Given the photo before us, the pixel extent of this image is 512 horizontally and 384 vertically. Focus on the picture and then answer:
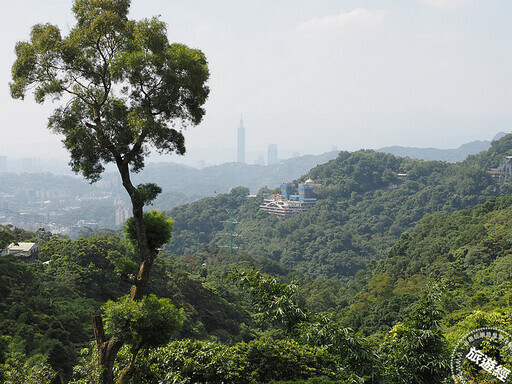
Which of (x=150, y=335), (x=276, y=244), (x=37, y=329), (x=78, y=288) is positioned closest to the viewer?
(x=150, y=335)

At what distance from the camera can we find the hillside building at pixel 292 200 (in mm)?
59000

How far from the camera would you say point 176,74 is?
4.56 metres

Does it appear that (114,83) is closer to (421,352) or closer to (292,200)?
(421,352)

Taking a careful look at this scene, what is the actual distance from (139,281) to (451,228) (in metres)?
28.1

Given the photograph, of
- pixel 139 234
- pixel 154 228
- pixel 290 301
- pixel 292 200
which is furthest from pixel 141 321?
pixel 292 200

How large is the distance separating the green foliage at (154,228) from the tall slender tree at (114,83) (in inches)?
2.5

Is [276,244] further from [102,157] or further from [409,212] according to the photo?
[102,157]

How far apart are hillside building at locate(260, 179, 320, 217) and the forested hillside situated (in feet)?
4.69

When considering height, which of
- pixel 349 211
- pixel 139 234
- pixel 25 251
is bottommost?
pixel 349 211

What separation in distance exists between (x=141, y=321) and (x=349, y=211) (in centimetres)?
5447

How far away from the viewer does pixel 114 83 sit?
15.7ft

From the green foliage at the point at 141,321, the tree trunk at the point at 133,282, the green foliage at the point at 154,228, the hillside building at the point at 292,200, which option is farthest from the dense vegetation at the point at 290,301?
the hillside building at the point at 292,200

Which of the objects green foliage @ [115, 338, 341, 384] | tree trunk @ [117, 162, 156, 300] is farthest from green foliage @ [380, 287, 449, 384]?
tree trunk @ [117, 162, 156, 300]

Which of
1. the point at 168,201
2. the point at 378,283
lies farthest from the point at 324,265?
the point at 168,201
